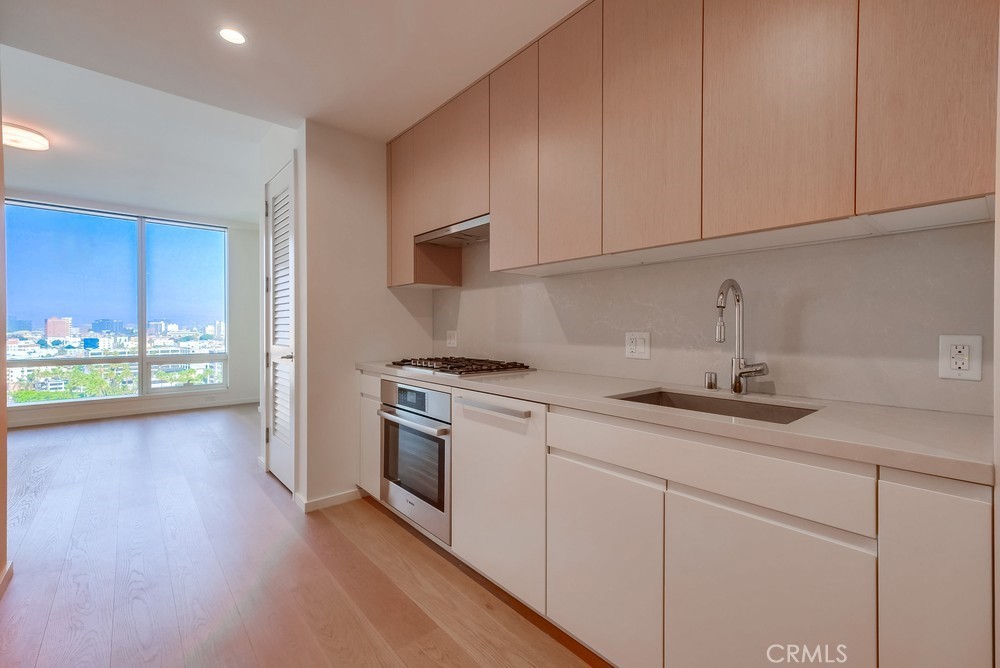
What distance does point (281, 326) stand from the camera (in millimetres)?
3035

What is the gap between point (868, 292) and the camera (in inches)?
52.4

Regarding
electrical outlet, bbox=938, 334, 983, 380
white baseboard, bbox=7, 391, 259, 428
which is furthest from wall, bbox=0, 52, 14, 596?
white baseboard, bbox=7, 391, 259, 428

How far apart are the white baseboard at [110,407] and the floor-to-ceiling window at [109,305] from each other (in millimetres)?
100

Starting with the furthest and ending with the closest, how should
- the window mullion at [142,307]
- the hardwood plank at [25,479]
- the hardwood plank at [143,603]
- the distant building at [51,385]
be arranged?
the window mullion at [142,307] < the distant building at [51,385] < the hardwood plank at [25,479] < the hardwood plank at [143,603]

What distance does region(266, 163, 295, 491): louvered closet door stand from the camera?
9.21 feet

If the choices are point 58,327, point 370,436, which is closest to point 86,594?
point 370,436

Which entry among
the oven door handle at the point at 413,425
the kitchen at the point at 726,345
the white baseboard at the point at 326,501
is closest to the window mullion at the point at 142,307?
the white baseboard at the point at 326,501

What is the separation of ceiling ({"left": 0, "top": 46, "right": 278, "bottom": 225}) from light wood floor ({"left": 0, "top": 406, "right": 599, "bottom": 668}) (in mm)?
2459

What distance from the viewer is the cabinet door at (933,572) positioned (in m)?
0.77

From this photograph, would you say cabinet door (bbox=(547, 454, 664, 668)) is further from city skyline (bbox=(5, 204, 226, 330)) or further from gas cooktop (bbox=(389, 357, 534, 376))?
city skyline (bbox=(5, 204, 226, 330))

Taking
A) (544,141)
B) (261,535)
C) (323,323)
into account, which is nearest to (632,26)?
(544,141)

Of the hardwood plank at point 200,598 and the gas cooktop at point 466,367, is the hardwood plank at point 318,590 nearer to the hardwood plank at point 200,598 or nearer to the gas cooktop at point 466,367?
the hardwood plank at point 200,598

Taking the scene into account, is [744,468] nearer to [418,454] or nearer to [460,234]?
[418,454]

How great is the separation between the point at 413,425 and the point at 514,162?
4.53ft
